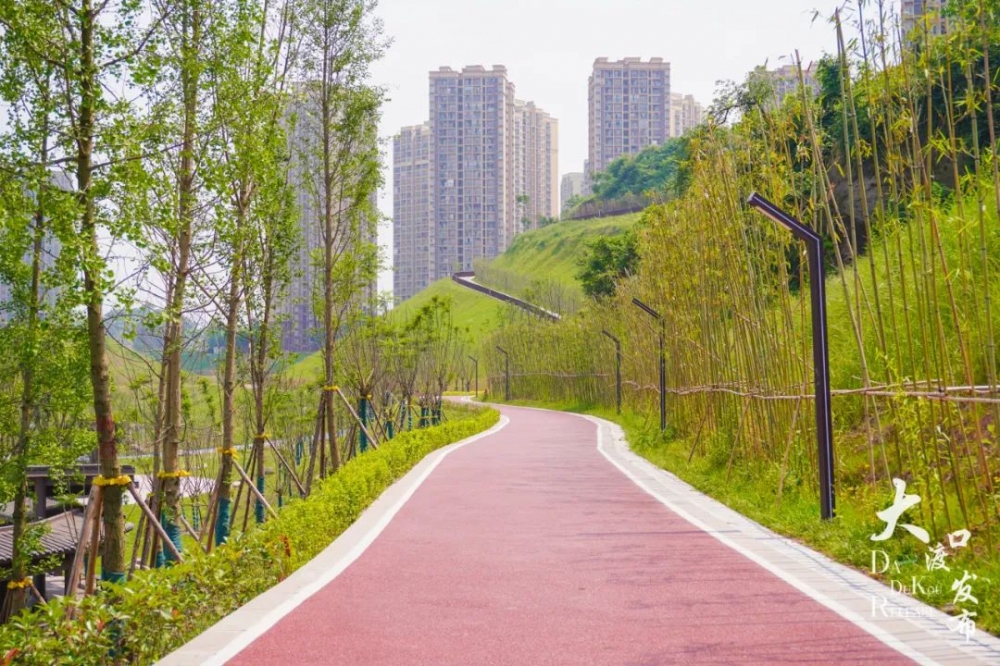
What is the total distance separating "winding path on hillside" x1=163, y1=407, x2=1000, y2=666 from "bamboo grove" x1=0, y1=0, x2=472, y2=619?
79.2 inches

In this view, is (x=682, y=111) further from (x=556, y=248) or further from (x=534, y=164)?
(x=556, y=248)

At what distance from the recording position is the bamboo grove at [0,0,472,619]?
7.63 m

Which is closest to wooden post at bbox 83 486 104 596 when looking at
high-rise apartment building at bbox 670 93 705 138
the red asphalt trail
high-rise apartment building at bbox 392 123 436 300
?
the red asphalt trail

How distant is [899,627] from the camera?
503 centimetres

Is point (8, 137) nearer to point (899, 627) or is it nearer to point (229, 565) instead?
point (229, 565)

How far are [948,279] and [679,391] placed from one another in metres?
11.7

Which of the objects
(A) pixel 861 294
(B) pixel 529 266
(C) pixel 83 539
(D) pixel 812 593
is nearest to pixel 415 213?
(B) pixel 529 266

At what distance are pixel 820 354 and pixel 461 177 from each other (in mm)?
127972

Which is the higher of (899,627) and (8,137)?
(8,137)

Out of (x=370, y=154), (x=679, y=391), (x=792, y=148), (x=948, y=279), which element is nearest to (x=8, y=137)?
(x=948, y=279)

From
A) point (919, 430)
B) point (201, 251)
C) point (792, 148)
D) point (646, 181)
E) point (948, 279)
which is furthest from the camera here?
point (646, 181)

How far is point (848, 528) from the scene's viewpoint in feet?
25.4

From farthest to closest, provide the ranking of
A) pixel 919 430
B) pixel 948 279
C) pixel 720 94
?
pixel 720 94, pixel 919 430, pixel 948 279

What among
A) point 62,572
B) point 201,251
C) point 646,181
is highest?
point 646,181
